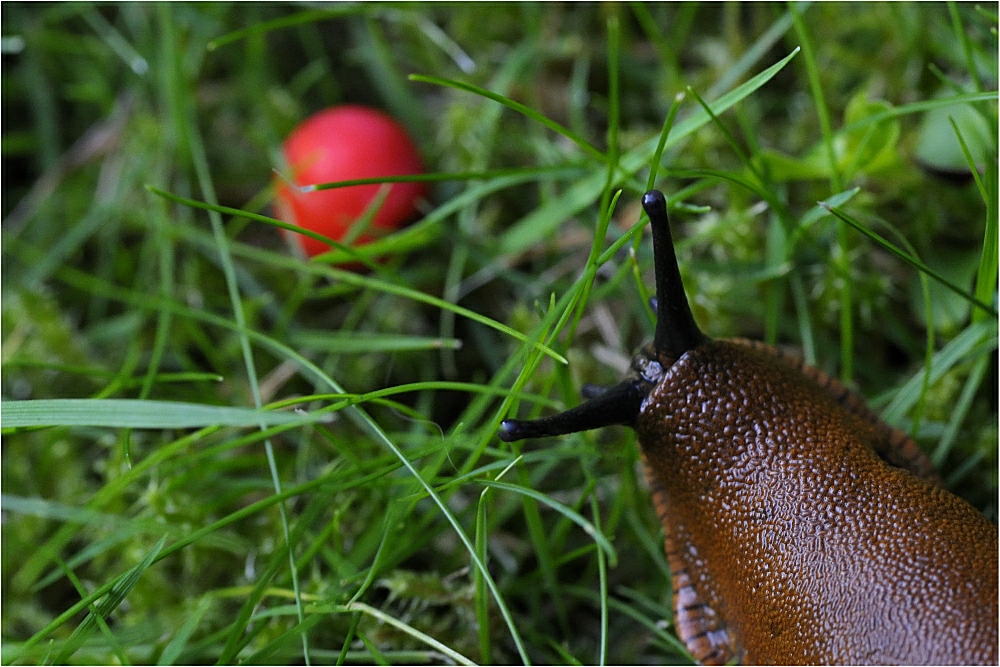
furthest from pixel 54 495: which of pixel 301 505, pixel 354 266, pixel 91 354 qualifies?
pixel 354 266

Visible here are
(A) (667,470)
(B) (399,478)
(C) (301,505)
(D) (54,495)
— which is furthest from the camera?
(D) (54,495)

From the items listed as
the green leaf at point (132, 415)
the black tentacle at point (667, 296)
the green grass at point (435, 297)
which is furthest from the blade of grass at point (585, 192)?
the green leaf at point (132, 415)

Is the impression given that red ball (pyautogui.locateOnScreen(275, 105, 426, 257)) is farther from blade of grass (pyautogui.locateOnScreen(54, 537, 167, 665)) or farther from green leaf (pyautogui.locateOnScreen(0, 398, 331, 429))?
blade of grass (pyautogui.locateOnScreen(54, 537, 167, 665))

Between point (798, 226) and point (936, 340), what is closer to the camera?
point (798, 226)

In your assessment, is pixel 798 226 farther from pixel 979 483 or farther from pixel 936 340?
pixel 979 483

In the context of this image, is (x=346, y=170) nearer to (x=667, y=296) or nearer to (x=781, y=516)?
(x=667, y=296)

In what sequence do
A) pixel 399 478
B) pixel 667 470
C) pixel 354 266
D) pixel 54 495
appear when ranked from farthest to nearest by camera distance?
pixel 354 266, pixel 54 495, pixel 399 478, pixel 667 470

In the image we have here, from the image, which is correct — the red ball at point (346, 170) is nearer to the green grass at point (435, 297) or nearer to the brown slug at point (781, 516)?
the green grass at point (435, 297)
